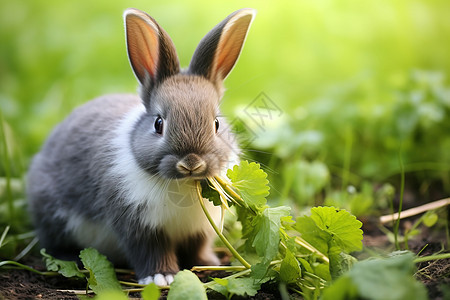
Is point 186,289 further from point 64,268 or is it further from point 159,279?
point 64,268

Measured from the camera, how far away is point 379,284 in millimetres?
2438

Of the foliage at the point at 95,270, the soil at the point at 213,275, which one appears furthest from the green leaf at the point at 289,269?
the foliage at the point at 95,270

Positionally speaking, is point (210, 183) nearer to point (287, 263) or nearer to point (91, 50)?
point (287, 263)

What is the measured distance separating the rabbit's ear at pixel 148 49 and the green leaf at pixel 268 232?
1226 millimetres

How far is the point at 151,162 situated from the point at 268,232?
895 mm

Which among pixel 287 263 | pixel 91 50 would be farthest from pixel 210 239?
pixel 91 50

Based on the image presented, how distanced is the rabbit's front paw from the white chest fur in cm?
30

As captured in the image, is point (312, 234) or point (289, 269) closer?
point (289, 269)

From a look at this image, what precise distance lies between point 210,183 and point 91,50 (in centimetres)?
482

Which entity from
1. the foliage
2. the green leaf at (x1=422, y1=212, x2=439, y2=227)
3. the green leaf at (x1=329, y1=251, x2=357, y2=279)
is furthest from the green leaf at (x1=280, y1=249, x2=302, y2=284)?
the green leaf at (x1=422, y1=212, x2=439, y2=227)

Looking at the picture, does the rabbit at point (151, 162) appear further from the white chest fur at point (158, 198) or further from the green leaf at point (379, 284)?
the green leaf at point (379, 284)

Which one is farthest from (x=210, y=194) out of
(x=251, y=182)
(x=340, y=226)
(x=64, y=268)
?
(x=64, y=268)

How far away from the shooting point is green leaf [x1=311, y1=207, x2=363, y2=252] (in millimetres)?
3145

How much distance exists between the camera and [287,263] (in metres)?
3.17
